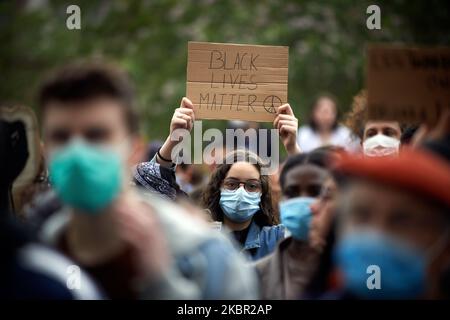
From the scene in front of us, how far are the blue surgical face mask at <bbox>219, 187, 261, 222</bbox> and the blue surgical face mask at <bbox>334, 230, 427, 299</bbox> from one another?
7.75ft

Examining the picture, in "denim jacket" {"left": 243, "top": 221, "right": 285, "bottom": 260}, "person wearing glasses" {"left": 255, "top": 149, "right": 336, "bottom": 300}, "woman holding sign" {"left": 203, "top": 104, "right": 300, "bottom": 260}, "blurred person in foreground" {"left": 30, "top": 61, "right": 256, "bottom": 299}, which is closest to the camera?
"blurred person in foreground" {"left": 30, "top": 61, "right": 256, "bottom": 299}

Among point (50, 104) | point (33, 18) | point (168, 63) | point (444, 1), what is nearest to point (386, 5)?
point (444, 1)

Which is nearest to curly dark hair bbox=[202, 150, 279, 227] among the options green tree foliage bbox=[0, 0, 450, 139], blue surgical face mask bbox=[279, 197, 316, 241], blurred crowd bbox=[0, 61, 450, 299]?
blue surgical face mask bbox=[279, 197, 316, 241]

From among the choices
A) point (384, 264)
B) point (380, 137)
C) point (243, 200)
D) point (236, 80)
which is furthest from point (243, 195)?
point (384, 264)

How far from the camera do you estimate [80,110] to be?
14.6 ft

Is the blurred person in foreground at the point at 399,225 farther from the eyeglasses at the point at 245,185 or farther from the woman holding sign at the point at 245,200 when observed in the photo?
the eyeglasses at the point at 245,185

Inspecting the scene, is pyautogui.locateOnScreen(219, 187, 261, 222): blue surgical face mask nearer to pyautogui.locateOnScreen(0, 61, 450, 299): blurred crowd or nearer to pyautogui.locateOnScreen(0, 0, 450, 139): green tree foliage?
pyautogui.locateOnScreen(0, 61, 450, 299): blurred crowd

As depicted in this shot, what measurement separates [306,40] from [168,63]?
201 centimetres

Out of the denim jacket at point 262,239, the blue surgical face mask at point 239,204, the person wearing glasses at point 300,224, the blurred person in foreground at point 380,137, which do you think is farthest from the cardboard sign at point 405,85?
the blue surgical face mask at point 239,204

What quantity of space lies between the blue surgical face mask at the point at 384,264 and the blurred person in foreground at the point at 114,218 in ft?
1.35

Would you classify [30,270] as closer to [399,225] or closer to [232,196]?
[399,225]

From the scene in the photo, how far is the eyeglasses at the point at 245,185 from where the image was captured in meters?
6.71

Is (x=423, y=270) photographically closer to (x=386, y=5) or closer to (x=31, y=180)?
(x=31, y=180)

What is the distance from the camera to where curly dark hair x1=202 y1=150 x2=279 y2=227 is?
6.71 meters
